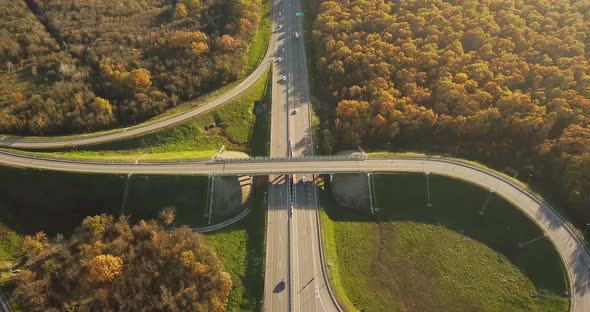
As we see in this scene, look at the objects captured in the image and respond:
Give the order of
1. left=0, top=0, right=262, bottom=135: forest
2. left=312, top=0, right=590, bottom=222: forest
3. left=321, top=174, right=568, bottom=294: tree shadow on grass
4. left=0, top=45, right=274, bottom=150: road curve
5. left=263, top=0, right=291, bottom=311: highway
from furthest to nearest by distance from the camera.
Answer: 1. left=0, top=0, right=262, bottom=135: forest
2. left=0, top=45, right=274, bottom=150: road curve
3. left=312, top=0, right=590, bottom=222: forest
4. left=321, top=174, right=568, bottom=294: tree shadow on grass
5. left=263, top=0, right=291, bottom=311: highway

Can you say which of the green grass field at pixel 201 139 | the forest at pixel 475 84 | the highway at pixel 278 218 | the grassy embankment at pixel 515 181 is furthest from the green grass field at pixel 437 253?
the green grass field at pixel 201 139

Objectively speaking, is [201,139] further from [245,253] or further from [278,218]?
[245,253]

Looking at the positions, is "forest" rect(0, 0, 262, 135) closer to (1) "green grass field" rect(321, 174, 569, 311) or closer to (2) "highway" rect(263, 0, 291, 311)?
(2) "highway" rect(263, 0, 291, 311)

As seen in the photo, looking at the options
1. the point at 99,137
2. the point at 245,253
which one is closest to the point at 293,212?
the point at 245,253

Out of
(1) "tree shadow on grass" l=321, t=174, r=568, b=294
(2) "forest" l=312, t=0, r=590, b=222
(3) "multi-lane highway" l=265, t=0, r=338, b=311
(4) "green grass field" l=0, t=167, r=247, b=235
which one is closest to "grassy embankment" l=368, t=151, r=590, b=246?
(2) "forest" l=312, t=0, r=590, b=222

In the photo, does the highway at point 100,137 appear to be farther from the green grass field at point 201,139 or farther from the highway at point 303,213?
the highway at point 303,213
